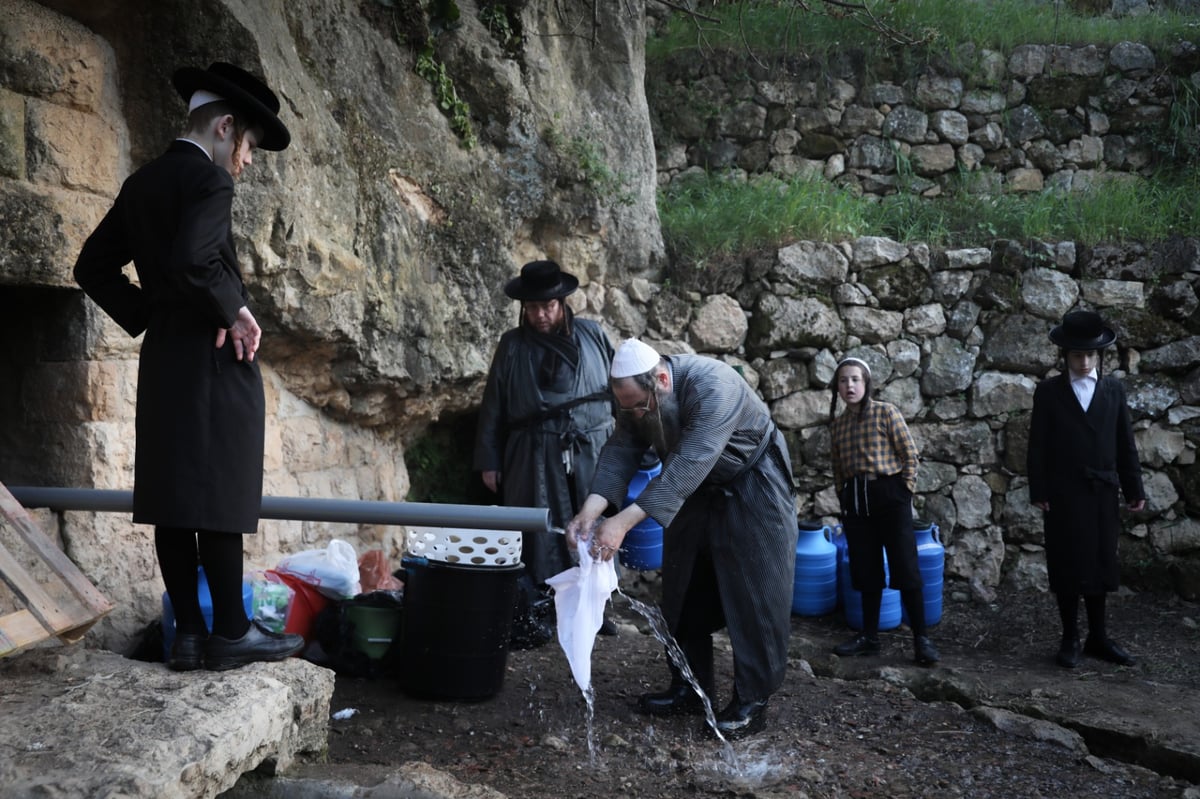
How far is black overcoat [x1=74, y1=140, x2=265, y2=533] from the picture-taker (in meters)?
2.83

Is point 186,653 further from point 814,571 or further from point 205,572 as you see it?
point 814,571

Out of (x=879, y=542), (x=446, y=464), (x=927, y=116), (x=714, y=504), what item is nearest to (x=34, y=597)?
(x=714, y=504)

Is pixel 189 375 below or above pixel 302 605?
above

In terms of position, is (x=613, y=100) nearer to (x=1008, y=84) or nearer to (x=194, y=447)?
(x=1008, y=84)

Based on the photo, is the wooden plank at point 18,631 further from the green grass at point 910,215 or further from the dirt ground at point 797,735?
the green grass at point 910,215

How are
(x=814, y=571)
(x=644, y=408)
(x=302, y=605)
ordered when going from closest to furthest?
(x=644, y=408) < (x=302, y=605) < (x=814, y=571)

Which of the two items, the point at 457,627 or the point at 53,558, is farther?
the point at 457,627

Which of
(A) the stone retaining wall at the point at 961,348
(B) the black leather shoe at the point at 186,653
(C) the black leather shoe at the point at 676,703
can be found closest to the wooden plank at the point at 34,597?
(B) the black leather shoe at the point at 186,653

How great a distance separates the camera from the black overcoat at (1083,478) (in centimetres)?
556

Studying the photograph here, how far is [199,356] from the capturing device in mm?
2881

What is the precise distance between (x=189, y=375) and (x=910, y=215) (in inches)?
248

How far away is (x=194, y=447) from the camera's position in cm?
287

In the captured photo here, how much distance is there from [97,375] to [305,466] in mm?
1423

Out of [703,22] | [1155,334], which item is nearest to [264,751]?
[1155,334]
